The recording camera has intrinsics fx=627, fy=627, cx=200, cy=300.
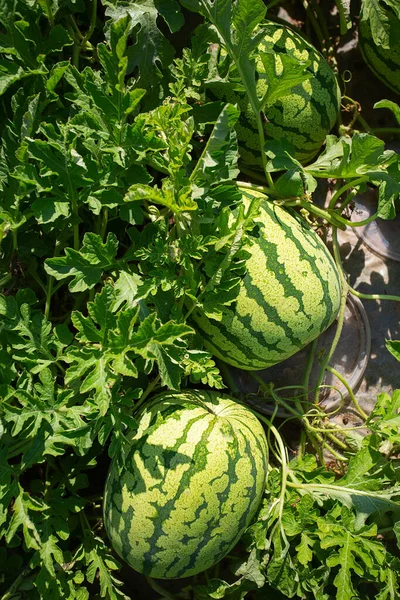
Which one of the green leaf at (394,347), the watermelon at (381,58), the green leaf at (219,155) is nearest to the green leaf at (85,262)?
the green leaf at (219,155)

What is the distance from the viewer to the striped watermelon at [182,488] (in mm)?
1746

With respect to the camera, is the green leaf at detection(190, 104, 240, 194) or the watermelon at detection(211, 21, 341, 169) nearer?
the green leaf at detection(190, 104, 240, 194)

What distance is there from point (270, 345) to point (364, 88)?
128 cm

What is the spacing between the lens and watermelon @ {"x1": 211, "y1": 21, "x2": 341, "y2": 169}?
2.02 metres

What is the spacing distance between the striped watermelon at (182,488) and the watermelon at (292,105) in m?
0.89

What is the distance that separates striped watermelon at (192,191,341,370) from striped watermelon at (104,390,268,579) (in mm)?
224

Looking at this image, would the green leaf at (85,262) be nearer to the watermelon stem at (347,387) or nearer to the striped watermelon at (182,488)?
the striped watermelon at (182,488)

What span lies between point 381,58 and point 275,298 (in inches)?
42.1

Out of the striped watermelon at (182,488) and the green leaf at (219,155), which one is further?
the striped watermelon at (182,488)

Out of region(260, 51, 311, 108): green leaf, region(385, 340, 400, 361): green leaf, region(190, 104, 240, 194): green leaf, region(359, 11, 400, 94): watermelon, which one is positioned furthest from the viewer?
region(359, 11, 400, 94): watermelon

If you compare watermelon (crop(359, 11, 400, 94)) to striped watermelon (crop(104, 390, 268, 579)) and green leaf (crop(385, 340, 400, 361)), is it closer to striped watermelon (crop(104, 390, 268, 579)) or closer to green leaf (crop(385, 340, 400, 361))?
green leaf (crop(385, 340, 400, 361))

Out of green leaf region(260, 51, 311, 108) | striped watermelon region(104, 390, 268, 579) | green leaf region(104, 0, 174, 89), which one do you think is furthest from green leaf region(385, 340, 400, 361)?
green leaf region(104, 0, 174, 89)

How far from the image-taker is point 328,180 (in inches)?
98.4

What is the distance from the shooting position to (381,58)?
7.48 ft
